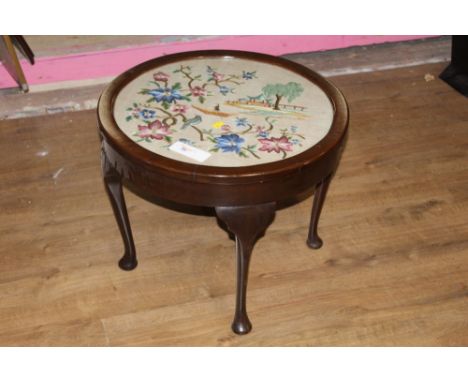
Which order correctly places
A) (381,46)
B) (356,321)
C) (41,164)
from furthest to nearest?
(381,46) < (41,164) < (356,321)

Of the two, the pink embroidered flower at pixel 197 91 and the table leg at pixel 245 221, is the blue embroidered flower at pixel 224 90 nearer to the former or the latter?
the pink embroidered flower at pixel 197 91

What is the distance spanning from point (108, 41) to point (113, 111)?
4.61 feet

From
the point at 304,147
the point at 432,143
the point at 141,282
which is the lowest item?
the point at 432,143

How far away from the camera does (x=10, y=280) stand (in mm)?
2072

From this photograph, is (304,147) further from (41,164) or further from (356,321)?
(41,164)

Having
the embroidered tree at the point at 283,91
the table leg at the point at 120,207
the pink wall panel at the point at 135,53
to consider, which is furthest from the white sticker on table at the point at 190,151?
the pink wall panel at the point at 135,53

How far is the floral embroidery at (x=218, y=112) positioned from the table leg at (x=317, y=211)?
27 centimetres

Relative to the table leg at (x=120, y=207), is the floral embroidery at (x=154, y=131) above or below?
above

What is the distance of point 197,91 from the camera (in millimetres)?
1932

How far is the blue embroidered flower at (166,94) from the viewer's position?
74.1 inches

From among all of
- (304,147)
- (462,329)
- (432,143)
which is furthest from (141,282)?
(432,143)

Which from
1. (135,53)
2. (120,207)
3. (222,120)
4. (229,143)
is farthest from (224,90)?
(135,53)

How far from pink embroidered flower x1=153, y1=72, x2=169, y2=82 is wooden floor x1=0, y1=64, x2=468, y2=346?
545 mm

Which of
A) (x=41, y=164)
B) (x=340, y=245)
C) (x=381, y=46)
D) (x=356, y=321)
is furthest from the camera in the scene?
(x=381, y=46)
